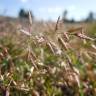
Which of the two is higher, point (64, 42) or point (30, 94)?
point (64, 42)

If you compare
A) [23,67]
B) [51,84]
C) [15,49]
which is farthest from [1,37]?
[51,84]

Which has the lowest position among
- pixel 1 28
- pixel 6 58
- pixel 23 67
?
pixel 1 28

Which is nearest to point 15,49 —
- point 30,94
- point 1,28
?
point 30,94

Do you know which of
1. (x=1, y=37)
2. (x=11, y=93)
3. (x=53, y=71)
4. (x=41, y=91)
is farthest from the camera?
(x=1, y=37)

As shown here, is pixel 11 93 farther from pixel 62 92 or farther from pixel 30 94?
pixel 62 92

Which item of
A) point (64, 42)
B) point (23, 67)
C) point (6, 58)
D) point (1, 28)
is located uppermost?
point (64, 42)

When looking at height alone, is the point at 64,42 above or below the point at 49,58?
above

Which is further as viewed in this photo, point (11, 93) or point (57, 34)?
point (11, 93)

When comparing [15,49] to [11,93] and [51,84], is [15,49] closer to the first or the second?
[51,84]

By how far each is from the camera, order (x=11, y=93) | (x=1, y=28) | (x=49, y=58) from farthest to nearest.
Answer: (x=1, y=28) < (x=49, y=58) < (x=11, y=93)
